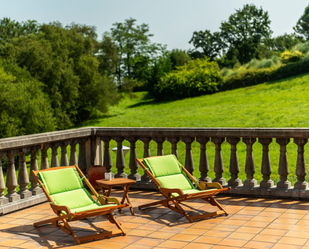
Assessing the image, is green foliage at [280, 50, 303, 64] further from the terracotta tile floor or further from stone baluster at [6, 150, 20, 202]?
stone baluster at [6, 150, 20, 202]

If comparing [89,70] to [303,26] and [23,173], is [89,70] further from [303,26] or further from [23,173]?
[303,26]

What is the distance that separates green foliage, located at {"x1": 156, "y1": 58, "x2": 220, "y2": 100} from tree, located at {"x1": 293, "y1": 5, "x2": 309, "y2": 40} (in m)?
28.3

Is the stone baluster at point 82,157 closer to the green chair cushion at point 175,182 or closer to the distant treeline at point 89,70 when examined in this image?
the green chair cushion at point 175,182

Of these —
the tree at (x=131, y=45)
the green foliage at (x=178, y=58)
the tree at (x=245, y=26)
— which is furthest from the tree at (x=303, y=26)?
the tree at (x=131, y=45)

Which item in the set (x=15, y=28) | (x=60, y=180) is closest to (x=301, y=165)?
(x=60, y=180)

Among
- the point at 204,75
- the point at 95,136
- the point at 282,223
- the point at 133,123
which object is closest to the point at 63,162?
the point at 95,136

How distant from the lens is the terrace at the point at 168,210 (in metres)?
4.30

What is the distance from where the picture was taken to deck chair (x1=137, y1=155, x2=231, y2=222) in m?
5.11

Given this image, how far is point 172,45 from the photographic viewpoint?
5447cm

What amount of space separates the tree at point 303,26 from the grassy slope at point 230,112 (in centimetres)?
3109

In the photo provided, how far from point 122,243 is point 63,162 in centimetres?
262

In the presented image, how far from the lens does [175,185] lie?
5559mm

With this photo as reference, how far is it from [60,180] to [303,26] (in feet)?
213

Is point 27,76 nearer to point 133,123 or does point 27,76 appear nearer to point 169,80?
point 133,123
